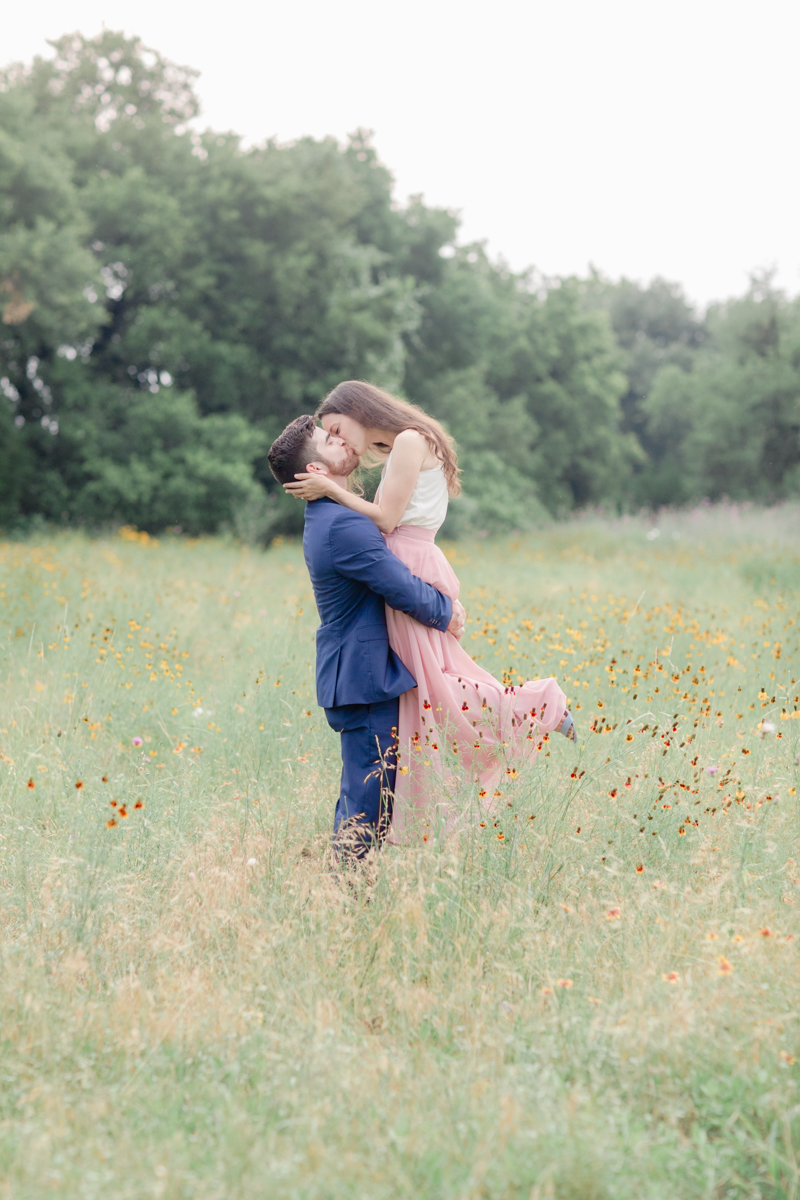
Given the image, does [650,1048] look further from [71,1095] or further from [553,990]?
[71,1095]

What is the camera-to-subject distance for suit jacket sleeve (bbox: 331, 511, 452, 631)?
3074 mm

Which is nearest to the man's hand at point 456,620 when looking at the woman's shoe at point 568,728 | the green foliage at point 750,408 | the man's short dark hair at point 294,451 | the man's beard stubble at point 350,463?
the woman's shoe at point 568,728

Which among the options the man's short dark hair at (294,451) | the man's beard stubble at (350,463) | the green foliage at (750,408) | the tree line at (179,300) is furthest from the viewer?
the green foliage at (750,408)

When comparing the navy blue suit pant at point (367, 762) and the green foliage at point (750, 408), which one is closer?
the navy blue suit pant at point (367, 762)

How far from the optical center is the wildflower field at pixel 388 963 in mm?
1883

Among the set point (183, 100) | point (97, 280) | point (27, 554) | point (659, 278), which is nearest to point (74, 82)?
point (183, 100)

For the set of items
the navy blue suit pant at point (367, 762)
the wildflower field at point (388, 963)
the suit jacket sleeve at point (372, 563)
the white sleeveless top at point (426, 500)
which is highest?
the white sleeveless top at point (426, 500)

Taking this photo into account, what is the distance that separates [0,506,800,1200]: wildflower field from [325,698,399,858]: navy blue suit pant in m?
0.23

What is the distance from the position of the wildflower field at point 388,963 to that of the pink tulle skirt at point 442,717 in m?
0.15

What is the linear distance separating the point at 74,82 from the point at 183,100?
2.31m

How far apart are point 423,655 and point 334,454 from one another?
789 mm

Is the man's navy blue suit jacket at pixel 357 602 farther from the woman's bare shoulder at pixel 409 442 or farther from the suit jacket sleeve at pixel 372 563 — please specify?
the woman's bare shoulder at pixel 409 442

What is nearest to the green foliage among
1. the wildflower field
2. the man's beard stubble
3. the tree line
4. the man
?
the tree line

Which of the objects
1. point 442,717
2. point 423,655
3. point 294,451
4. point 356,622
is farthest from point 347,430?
point 442,717
